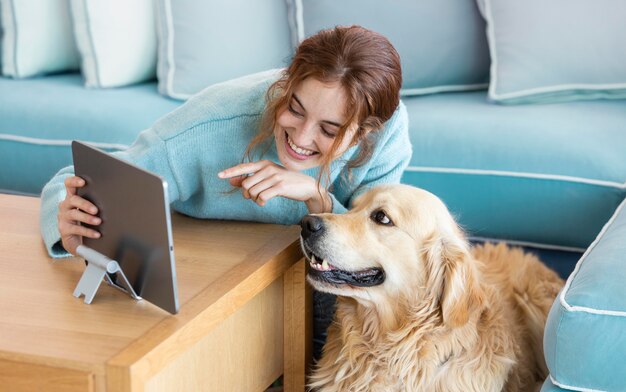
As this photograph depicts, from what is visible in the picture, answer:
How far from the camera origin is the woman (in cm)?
162

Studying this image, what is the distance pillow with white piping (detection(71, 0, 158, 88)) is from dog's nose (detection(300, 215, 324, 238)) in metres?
1.44

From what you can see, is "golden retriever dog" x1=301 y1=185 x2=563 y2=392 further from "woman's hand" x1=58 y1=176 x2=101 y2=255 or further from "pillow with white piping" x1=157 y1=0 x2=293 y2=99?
"pillow with white piping" x1=157 y1=0 x2=293 y2=99

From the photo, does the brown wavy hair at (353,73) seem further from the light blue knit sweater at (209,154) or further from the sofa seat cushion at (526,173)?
the sofa seat cushion at (526,173)

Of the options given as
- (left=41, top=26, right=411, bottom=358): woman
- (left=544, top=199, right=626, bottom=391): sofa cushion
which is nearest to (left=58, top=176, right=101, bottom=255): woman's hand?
(left=41, top=26, right=411, bottom=358): woman

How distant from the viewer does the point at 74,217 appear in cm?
152

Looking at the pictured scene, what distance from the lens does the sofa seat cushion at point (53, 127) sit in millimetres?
2568

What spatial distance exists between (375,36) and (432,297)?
489 millimetres

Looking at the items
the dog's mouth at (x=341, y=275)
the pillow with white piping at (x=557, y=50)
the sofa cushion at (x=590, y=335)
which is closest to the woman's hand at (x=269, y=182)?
the dog's mouth at (x=341, y=275)

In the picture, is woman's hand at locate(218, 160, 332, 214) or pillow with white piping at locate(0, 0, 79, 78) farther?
pillow with white piping at locate(0, 0, 79, 78)

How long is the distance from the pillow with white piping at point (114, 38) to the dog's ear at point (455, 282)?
5.11 ft

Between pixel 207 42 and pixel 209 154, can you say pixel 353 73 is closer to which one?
pixel 209 154

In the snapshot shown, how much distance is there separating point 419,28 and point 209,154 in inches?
47.8

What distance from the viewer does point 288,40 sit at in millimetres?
2902

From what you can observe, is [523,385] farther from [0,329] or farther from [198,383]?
[0,329]
